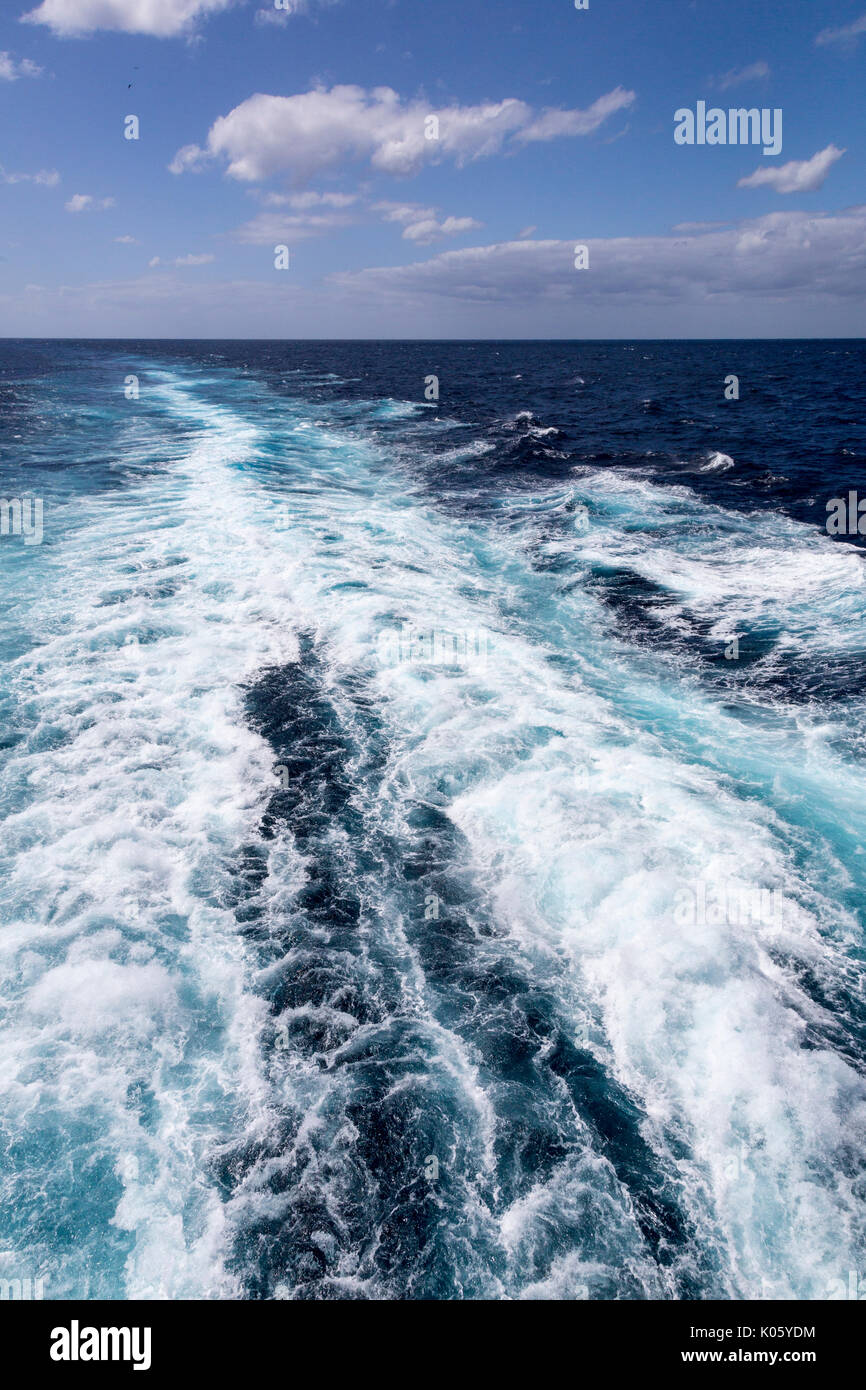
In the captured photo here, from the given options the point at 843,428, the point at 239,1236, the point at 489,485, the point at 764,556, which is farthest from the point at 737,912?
the point at 843,428

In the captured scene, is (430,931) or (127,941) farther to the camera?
(430,931)

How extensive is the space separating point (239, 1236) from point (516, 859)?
17.5ft

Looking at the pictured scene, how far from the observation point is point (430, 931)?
838cm

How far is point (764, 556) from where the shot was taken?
2216 cm

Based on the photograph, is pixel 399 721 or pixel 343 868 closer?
pixel 343 868

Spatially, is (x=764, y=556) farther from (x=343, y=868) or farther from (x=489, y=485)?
(x=343, y=868)

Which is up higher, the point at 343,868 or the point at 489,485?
the point at 489,485

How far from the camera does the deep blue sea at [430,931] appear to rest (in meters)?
5.66

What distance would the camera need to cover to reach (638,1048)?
7039mm

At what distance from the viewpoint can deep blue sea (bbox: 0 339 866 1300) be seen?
223 inches
